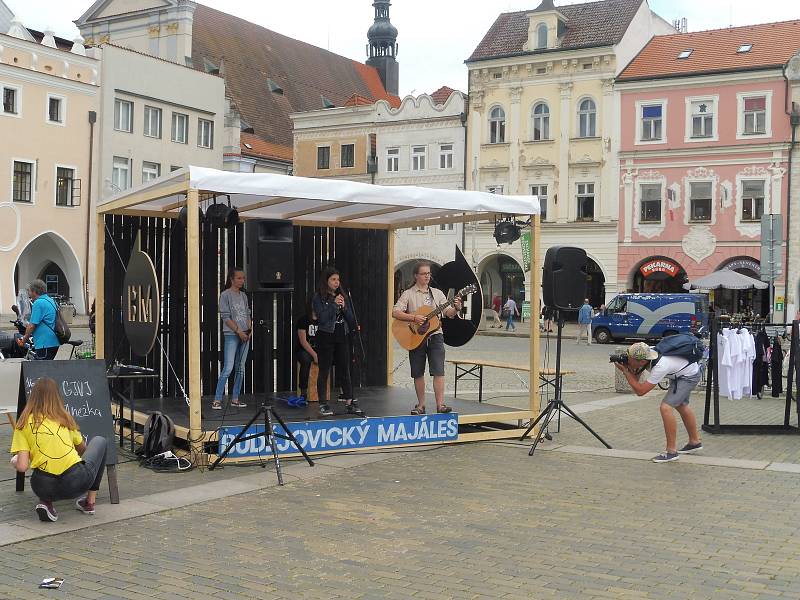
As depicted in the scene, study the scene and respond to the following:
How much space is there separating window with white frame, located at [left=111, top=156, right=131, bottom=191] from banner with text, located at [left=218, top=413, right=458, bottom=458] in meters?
34.7

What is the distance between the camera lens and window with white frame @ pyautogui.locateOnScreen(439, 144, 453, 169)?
4725cm

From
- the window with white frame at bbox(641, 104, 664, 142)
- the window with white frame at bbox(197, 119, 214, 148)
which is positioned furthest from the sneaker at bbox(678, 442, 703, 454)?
the window with white frame at bbox(197, 119, 214, 148)

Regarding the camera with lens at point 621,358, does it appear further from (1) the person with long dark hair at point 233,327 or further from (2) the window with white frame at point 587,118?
(2) the window with white frame at point 587,118

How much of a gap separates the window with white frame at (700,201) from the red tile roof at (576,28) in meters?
7.05

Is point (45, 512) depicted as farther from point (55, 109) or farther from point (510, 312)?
point (55, 109)

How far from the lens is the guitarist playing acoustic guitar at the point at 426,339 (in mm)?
11242

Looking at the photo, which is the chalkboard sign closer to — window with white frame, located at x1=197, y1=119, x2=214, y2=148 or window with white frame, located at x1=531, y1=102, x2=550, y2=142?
window with white frame, located at x1=531, y1=102, x2=550, y2=142

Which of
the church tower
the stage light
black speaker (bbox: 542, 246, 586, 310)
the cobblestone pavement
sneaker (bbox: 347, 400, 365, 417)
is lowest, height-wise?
the cobblestone pavement

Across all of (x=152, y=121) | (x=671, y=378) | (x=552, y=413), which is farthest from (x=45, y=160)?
(x=671, y=378)

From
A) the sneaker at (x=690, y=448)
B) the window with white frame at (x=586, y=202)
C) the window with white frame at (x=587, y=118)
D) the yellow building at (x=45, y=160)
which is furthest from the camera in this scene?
the window with white frame at (x=586, y=202)

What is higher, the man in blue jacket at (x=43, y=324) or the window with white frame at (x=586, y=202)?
the window with white frame at (x=586, y=202)

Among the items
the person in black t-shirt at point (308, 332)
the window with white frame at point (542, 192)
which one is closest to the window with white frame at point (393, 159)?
the window with white frame at point (542, 192)

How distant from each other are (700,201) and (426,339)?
1296 inches

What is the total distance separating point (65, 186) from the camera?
40719mm
